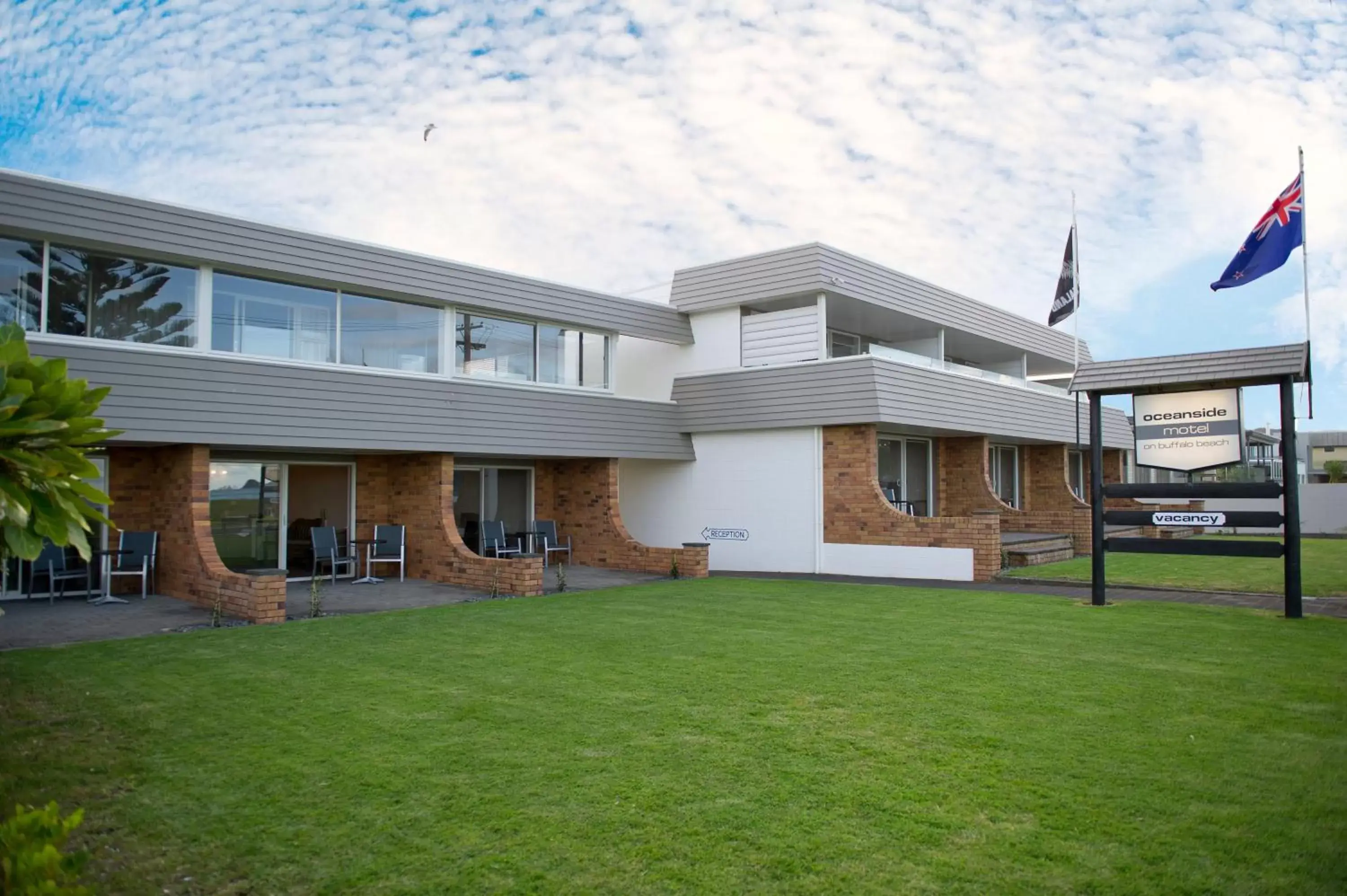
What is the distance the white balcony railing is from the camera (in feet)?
55.9

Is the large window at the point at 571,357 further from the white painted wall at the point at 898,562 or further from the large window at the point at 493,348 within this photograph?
the white painted wall at the point at 898,562

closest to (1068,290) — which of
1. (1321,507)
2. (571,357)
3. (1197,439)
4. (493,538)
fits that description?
(1197,439)

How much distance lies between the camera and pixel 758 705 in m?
6.38

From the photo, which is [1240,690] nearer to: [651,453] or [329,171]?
[651,453]

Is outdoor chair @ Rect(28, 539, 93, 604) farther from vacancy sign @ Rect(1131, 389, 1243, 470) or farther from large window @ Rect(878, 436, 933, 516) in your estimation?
large window @ Rect(878, 436, 933, 516)

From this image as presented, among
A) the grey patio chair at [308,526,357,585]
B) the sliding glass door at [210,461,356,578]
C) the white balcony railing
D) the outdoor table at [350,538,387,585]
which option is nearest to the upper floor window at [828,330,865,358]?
the white balcony railing

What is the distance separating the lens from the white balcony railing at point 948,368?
671 inches

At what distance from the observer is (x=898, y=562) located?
632 inches

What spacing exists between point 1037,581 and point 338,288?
40.1 ft

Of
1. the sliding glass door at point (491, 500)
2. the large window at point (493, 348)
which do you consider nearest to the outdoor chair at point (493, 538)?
the sliding glass door at point (491, 500)

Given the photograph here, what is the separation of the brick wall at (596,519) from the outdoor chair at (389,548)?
3891 mm

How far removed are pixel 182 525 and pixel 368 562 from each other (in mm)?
3248

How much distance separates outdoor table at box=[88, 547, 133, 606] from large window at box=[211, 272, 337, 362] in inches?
122

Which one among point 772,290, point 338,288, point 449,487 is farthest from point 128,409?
point 772,290
